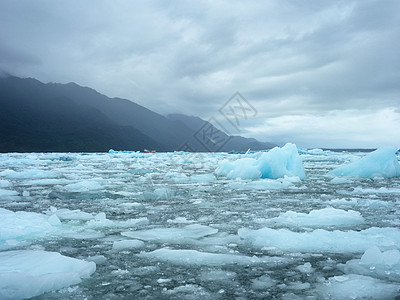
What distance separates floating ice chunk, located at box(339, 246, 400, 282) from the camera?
6.76 feet

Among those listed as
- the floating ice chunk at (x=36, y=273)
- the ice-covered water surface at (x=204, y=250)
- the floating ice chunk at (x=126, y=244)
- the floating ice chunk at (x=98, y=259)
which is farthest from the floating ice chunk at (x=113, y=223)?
the floating ice chunk at (x=36, y=273)

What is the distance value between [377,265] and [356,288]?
0.55 metres

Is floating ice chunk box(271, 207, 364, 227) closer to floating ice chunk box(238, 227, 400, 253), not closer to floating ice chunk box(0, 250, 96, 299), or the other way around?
floating ice chunk box(238, 227, 400, 253)

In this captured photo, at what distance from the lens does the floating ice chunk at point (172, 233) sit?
2984 mm

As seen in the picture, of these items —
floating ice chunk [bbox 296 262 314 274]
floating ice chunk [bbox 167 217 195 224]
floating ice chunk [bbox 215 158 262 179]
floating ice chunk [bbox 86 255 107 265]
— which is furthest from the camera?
floating ice chunk [bbox 215 158 262 179]

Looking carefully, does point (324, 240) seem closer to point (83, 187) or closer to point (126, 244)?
point (126, 244)

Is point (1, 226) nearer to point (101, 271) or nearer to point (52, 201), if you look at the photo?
point (101, 271)

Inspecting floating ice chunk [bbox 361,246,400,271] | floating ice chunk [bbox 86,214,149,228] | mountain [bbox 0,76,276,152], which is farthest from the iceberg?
mountain [bbox 0,76,276,152]

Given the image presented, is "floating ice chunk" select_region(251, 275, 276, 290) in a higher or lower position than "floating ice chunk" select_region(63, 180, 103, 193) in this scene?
lower

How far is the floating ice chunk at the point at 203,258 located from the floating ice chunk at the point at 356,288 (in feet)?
1.67

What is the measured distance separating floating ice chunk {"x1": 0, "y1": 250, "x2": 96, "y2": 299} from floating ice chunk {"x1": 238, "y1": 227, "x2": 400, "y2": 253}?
1641 mm

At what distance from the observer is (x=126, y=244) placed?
2758 millimetres

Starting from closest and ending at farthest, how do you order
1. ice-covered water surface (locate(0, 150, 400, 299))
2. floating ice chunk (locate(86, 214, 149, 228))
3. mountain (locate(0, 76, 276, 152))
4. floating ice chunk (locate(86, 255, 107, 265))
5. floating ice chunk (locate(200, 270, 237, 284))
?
ice-covered water surface (locate(0, 150, 400, 299))
floating ice chunk (locate(200, 270, 237, 284))
floating ice chunk (locate(86, 255, 107, 265))
floating ice chunk (locate(86, 214, 149, 228))
mountain (locate(0, 76, 276, 152))

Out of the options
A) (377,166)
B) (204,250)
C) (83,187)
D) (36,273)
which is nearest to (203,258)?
(204,250)
